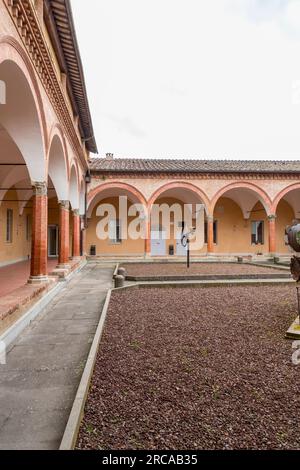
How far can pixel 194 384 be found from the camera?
3.43 metres

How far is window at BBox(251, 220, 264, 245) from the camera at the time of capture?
2377 cm

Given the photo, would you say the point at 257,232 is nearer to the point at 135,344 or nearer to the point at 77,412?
the point at 135,344

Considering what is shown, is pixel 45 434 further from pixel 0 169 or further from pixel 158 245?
pixel 158 245

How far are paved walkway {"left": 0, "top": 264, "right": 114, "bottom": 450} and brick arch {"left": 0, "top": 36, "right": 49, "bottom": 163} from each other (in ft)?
14.0

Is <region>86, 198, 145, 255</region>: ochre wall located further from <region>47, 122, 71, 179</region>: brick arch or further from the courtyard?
<region>47, 122, 71, 179</region>: brick arch


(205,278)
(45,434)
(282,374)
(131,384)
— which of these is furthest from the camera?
(205,278)

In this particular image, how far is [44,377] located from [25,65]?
17.3 ft

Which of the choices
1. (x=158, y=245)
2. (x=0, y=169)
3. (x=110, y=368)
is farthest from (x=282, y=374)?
(x=158, y=245)

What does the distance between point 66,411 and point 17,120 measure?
6.21 m

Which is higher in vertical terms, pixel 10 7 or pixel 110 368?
pixel 10 7

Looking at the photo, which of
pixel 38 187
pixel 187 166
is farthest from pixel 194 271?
pixel 187 166

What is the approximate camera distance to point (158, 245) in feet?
73.8

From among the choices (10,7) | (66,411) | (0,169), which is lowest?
(66,411)

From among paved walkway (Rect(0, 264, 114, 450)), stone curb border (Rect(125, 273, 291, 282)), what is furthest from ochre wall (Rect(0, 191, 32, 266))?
paved walkway (Rect(0, 264, 114, 450))
